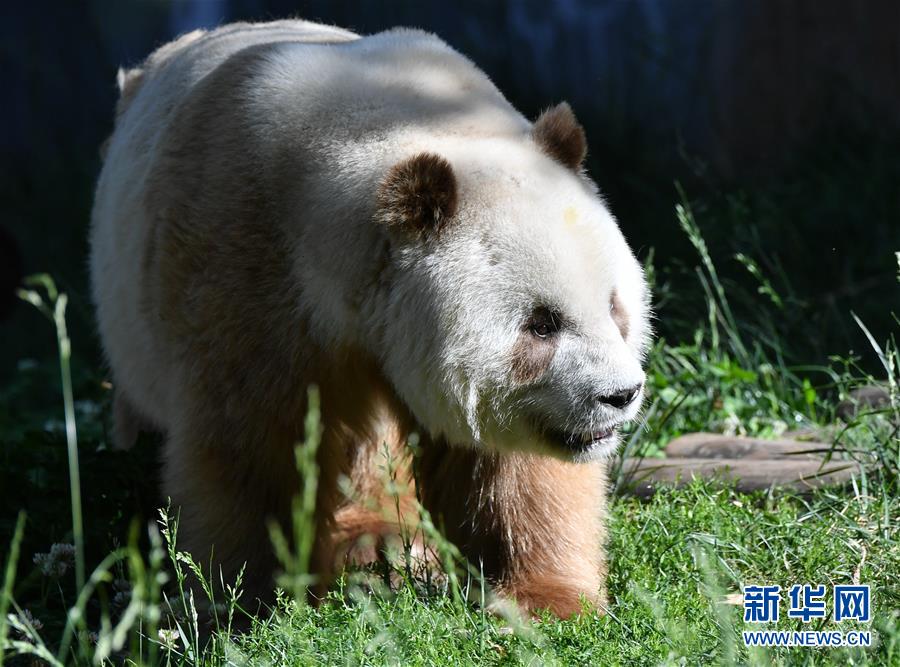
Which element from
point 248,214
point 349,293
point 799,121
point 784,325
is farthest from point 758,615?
point 799,121

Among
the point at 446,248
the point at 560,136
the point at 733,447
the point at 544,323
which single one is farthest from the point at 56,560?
the point at 733,447

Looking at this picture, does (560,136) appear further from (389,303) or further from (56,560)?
(56,560)

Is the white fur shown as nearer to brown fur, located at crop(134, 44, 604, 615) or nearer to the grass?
brown fur, located at crop(134, 44, 604, 615)

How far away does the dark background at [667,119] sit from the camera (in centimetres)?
739

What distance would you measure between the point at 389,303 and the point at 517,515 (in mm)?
954

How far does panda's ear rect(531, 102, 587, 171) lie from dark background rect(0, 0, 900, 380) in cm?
259

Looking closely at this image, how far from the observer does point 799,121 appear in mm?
8734

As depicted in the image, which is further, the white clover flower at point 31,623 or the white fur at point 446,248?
the white clover flower at point 31,623

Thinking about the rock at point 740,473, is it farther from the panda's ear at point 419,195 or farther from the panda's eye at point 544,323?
the panda's ear at point 419,195

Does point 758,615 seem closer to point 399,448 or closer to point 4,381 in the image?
point 399,448

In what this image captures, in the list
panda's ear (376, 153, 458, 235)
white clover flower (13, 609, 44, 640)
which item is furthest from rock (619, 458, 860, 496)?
white clover flower (13, 609, 44, 640)

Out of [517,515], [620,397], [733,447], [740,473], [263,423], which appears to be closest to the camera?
[620,397]

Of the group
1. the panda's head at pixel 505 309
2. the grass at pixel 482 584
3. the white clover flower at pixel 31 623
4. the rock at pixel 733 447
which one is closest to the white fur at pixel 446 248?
the panda's head at pixel 505 309

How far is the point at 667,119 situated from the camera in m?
9.26
